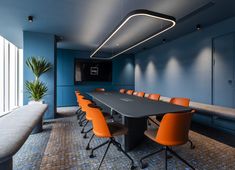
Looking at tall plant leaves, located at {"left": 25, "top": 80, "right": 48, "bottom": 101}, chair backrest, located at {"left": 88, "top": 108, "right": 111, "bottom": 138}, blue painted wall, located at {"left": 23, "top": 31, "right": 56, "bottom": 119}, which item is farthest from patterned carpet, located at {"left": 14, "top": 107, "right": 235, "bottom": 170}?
blue painted wall, located at {"left": 23, "top": 31, "right": 56, "bottom": 119}

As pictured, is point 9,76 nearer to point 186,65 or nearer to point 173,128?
point 173,128

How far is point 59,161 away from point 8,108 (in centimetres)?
503

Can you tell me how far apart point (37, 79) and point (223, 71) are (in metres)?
5.26

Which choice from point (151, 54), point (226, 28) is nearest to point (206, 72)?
point (226, 28)

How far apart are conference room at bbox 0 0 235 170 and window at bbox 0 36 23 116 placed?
43 millimetres

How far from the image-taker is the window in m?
5.42

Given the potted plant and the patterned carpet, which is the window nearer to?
the potted plant

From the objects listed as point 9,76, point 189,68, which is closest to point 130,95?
point 189,68

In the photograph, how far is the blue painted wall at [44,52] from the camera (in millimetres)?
Result: 4818

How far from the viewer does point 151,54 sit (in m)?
7.19

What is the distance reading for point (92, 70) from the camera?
26.9 feet

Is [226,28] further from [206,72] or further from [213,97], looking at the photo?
[213,97]

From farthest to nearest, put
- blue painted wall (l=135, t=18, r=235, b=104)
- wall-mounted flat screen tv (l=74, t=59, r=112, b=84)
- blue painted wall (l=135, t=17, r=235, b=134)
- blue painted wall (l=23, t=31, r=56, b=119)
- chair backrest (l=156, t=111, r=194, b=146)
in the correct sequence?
wall-mounted flat screen tv (l=74, t=59, r=112, b=84) < blue painted wall (l=23, t=31, r=56, b=119) < blue painted wall (l=135, t=18, r=235, b=104) < blue painted wall (l=135, t=17, r=235, b=134) < chair backrest (l=156, t=111, r=194, b=146)

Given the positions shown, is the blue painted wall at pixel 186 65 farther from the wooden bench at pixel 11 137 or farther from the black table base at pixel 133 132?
the wooden bench at pixel 11 137
